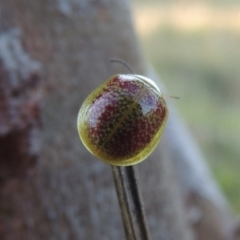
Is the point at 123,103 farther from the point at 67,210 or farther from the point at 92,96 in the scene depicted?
the point at 67,210

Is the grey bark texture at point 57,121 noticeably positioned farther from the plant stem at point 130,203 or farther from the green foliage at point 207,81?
the green foliage at point 207,81

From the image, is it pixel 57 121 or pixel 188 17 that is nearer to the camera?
pixel 57 121

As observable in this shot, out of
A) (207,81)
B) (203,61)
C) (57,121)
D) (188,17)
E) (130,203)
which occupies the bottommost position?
(130,203)

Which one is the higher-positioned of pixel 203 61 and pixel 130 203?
pixel 203 61

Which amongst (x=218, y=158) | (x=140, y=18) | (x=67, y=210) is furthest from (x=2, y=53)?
(x=140, y=18)

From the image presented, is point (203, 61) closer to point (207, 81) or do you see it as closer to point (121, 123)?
point (207, 81)

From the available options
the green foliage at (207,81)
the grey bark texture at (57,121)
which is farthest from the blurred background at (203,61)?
the grey bark texture at (57,121)

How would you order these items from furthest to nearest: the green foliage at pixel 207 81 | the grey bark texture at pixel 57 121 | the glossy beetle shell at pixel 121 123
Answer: the green foliage at pixel 207 81, the grey bark texture at pixel 57 121, the glossy beetle shell at pixel 121 123

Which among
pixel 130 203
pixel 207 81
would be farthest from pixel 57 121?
pixel 207 81
